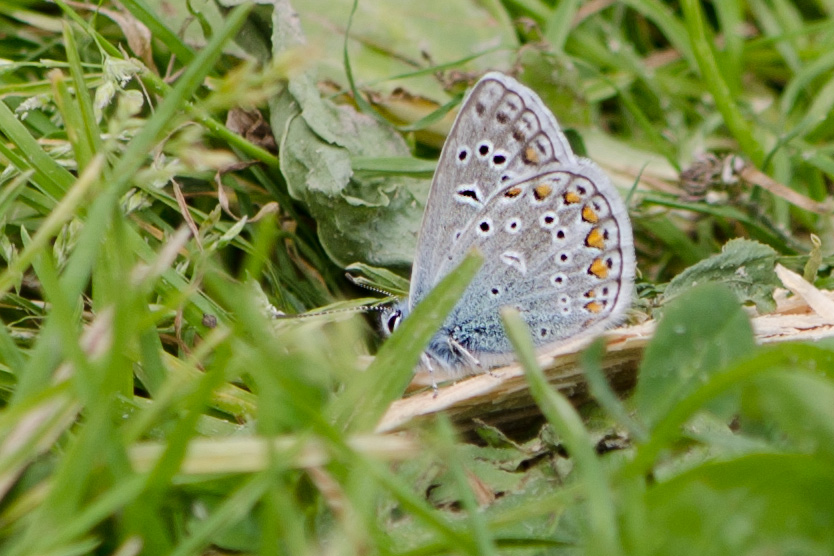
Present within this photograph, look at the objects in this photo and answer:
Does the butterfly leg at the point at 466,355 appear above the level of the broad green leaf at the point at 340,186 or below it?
below

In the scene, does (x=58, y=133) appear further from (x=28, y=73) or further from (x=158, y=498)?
(x=158, y=498)

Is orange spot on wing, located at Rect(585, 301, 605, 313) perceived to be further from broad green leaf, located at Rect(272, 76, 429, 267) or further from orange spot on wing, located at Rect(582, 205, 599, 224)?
broad green leaf, located at Rect(272, 76, 429, 267)

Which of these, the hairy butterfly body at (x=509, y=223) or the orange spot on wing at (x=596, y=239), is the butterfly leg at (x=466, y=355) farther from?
the orange spot on wing at (x=596, y=239)

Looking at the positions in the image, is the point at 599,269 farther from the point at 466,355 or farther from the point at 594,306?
the point at 466,355

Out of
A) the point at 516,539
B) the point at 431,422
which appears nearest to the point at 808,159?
the point at 431,422

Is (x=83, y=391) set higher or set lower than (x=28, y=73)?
lower

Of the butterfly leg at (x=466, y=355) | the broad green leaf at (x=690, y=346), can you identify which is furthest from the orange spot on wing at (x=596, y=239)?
the broad green leaf at (x=690, y=346)

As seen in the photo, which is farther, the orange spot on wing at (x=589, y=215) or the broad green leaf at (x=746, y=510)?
the orange spot on wing at (x=589, y=215)
